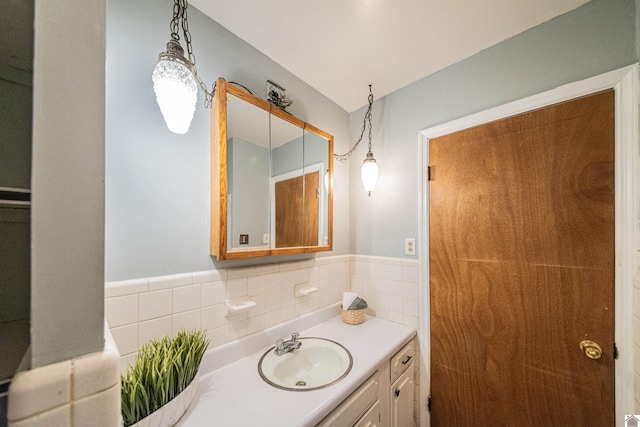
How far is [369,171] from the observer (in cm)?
149

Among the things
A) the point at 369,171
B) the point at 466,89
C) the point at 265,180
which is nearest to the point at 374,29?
the point at 466,89

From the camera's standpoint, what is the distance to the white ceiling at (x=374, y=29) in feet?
3.24

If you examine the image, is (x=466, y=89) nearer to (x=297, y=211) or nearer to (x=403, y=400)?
(x=297, y=211)

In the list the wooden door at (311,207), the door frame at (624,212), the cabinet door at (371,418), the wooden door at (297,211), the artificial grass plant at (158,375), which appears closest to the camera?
the artificial grass plant at (158,375)

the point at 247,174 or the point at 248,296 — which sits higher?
the point at 247,174

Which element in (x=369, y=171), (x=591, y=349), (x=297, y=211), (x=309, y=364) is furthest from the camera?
(x=369, y=171)

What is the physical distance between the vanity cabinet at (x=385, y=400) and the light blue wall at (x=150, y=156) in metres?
0.79

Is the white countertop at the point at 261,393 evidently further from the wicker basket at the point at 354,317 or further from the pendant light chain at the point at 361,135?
the pendant light chain at the point at 361,135

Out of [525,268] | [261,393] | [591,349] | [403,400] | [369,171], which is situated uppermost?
[369,171]

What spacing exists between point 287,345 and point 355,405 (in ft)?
1.29

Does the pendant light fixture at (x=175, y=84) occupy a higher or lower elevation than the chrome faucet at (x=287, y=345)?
higher

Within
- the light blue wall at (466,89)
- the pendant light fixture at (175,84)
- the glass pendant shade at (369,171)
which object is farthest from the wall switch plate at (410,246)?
the pendant light fixture at (175,84)

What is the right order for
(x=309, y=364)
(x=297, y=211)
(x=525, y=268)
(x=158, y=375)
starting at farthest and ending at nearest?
(x=297, y=211)
(x=309, y=364)
(x=525, y=268)
(x=158, y=375)

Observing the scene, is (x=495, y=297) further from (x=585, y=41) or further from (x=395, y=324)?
(x=585, y=41)
